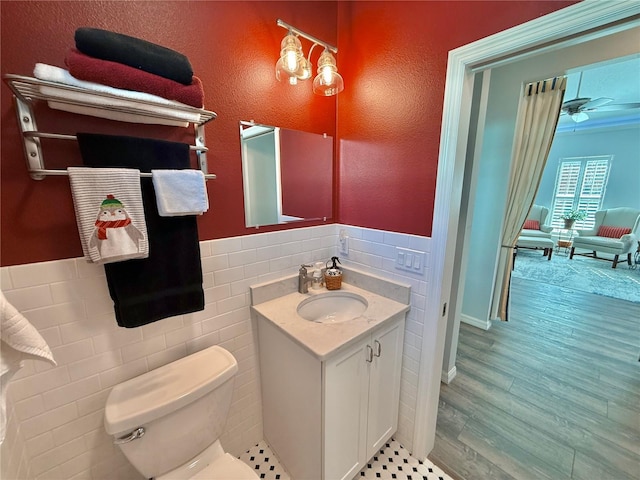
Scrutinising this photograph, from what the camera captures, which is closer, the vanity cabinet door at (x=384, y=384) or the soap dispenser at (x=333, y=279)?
the vanity cabinet door at (x=384, y=384)

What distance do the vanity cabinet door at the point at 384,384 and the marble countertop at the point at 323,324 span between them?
0.29 feet

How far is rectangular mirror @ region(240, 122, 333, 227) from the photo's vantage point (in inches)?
51.0

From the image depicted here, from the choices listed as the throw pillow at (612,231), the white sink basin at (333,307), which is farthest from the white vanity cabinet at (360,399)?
the throw pillow at (612,231)

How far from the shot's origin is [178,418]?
965mm

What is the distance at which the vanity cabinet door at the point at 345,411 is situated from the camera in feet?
3.45

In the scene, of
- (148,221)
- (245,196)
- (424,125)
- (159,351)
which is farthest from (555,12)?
(159,351)

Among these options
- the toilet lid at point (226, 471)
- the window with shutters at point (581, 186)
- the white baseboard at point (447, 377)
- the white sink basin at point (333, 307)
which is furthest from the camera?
the window with shutters at point (581, 186)

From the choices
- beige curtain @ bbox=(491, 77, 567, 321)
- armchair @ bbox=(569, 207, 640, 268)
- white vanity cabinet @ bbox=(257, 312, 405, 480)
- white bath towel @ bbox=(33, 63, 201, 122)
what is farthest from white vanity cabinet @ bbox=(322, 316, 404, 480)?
armchair @ bbox=(569, 207, 640, 268)

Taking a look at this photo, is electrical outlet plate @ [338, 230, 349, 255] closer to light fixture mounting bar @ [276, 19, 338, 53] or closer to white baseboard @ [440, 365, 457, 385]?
light fixture mounting bar @ [276, 19, 338, 53]

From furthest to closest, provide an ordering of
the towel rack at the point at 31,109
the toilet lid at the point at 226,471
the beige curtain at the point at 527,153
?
the beige curtain at the point at 527,153 < the toilet lid at the point at 226,471 < the towel rack at the point at 31,109

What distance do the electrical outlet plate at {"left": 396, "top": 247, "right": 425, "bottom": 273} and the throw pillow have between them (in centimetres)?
655

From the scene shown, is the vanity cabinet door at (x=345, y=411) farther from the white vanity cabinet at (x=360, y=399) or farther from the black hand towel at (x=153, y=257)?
the black hand towel at (x=153, y=257)

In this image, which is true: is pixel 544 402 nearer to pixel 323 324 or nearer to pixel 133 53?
pixel 323 324

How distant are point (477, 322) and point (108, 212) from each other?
322 centimetres
